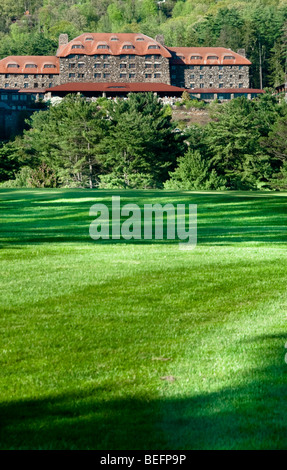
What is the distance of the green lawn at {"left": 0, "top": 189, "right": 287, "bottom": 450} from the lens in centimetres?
499

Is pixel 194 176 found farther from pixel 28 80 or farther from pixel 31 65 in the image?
pixel 31 65

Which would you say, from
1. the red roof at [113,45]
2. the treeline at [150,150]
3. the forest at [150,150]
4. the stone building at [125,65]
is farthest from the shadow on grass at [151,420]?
the red roof at [113,45]

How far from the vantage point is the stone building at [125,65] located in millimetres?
117500

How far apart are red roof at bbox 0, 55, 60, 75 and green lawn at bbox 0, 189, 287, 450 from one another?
11365 centimetres

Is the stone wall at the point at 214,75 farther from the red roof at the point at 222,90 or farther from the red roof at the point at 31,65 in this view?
the red roof at the point at 31,65

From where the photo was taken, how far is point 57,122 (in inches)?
2977

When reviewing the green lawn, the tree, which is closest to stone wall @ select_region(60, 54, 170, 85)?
the tree

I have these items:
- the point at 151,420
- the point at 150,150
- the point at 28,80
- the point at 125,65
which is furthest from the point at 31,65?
the point at 151,420

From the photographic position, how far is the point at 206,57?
12550cm

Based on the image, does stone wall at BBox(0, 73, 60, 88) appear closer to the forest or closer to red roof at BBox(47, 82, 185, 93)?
red roof at BBox(47, 82, 185, 93)

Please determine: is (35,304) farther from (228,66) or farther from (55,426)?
(228,66)

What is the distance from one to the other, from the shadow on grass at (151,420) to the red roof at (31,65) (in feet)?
397

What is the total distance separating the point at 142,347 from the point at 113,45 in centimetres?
11789

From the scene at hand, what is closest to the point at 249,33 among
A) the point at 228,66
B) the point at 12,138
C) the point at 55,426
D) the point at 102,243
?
the point at 228,66
